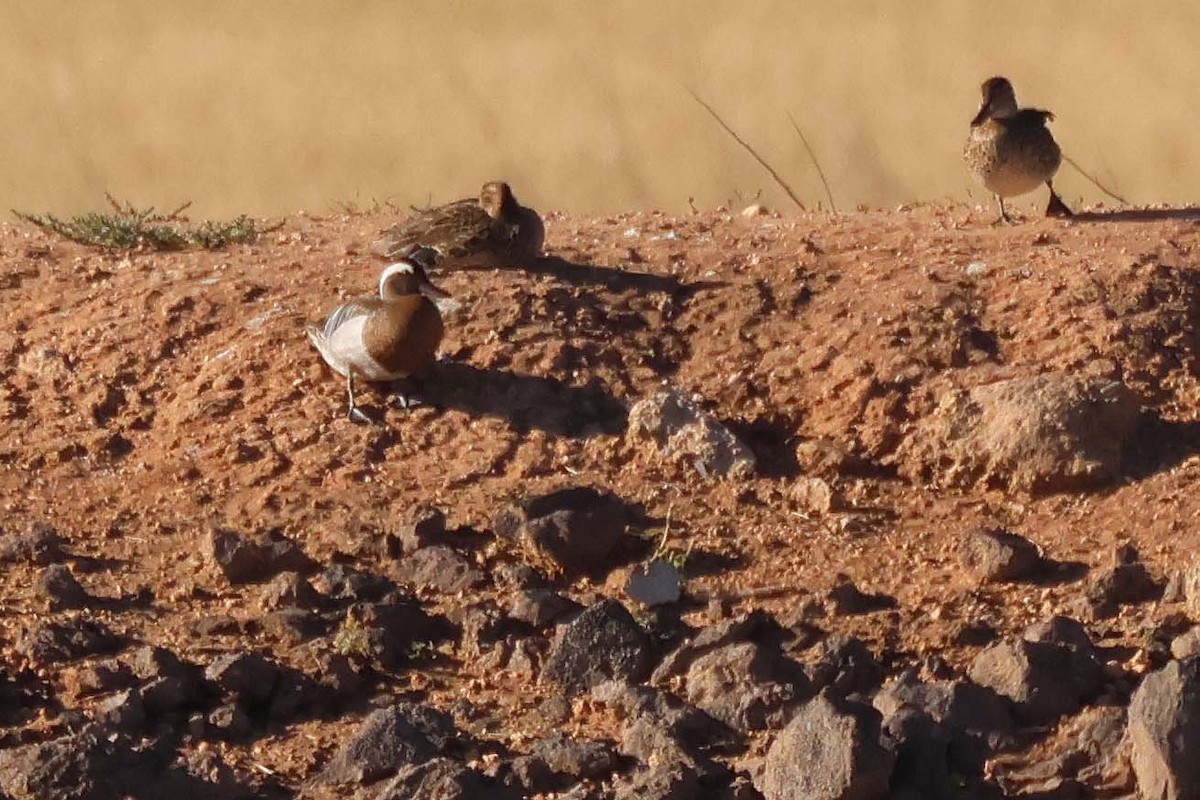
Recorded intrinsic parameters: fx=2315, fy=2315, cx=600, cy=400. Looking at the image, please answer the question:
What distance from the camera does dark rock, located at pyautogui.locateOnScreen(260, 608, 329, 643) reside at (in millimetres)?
7508

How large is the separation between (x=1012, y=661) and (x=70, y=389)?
4558 millimetres

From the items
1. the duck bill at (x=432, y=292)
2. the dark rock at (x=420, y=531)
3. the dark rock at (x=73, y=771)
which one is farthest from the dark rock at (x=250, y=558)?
the duck bill at (x=432, y=292)

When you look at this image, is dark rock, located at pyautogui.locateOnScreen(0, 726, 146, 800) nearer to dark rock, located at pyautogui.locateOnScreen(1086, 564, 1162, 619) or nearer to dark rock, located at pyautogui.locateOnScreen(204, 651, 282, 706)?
dark rock, located at pyautogui.locateOnScreen(204, 651, 282, 706)

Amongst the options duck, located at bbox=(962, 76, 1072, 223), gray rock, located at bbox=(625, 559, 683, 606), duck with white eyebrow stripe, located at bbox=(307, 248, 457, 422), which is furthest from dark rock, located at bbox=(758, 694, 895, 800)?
duck, located at bbox=(962, 76, 1072, 223)

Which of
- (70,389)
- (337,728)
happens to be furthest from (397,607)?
(70,389)

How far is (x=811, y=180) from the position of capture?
1493cm

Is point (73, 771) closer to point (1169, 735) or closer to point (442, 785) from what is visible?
point (442, 785)

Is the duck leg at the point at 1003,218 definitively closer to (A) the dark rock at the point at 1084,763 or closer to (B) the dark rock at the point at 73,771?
(A) the dark rock at the point at 1084,763

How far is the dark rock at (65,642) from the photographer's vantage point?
735cm

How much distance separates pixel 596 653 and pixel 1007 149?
4908 millimetres

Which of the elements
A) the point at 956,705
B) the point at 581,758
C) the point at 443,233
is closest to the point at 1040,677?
the point at 956,705

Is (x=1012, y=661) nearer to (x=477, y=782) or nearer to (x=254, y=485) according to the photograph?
(x=477, y=782)

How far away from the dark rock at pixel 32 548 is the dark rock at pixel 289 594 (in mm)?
903

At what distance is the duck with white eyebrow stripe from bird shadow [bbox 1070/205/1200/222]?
321cm
